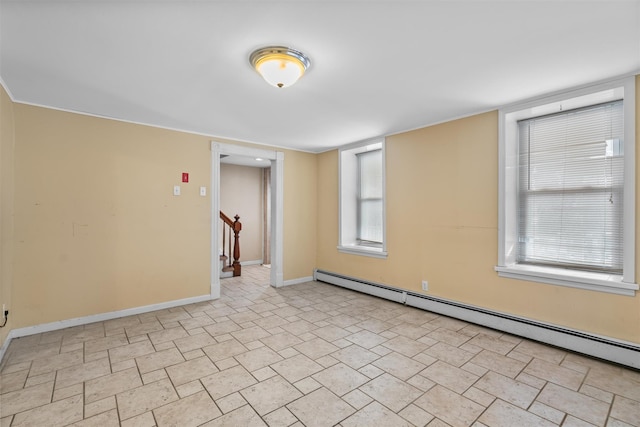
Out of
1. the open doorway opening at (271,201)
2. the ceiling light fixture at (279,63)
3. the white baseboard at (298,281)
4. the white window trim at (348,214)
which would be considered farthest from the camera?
the white baseboard at (298,281)

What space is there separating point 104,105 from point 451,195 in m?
3.89

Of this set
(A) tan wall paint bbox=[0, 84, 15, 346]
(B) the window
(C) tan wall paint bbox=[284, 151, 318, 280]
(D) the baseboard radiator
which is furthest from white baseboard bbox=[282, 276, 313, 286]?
(A) tan wall paint bbox=[0, 84, 15, 346]

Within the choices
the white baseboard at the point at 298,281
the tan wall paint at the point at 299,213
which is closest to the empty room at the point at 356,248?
the white baseboard at the point at 298,281

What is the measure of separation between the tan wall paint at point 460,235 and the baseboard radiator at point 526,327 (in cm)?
6

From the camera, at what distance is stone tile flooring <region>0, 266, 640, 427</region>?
1830 millimetres

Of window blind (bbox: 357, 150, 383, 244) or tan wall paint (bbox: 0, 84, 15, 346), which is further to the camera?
window blind (bbox: 357, 150, 383, 244)

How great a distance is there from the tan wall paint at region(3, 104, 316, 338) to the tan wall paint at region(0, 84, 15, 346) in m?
0.09

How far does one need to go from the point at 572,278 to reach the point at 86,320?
4.87 meters

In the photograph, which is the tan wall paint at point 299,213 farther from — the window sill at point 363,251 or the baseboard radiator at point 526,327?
the baseboard radiator at point 526,327

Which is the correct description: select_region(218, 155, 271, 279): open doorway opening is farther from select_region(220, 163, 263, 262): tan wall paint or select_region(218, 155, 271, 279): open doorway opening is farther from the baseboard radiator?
the baseboard radiator

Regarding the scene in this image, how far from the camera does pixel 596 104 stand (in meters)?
2.68

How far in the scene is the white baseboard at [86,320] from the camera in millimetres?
2900

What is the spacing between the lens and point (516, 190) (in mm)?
3123

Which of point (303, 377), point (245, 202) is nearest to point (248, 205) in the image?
point (245, 202)
